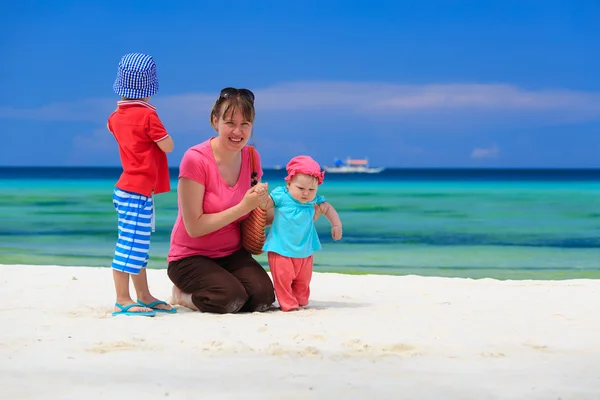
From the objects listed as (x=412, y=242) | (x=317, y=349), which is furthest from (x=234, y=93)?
(x=412, y=242)

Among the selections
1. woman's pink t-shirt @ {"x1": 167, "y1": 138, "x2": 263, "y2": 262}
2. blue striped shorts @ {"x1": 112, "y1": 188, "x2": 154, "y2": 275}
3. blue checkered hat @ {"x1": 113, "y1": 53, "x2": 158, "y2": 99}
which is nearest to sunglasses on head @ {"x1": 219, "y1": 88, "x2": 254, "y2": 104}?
woman's pink t-shirt @ {"x1": 167, "y1": 138, "x2": 263, "y2": 262}

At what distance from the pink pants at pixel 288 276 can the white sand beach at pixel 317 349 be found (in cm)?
13

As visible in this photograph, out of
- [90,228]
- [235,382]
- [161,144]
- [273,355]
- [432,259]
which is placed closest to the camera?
[235,382]

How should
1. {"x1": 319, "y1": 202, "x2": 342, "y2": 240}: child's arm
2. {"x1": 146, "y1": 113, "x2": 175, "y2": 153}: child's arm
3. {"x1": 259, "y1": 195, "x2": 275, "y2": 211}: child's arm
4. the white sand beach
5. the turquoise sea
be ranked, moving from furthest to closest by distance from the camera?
1. the turquoise sea
2. {"x1": 319, "y1": 202, "x2": 342, "y2": 240}: child's arm
3. {"x1": 259, "y1": 195, "x2": 275, "y2": 211}: child's arm
4. {"x1": 146, "y1": 113, "x2": 175, "y2": 153}: child's arm
5. the white sand beach

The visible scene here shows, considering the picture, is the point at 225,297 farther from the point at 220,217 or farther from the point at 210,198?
the point at 210,198

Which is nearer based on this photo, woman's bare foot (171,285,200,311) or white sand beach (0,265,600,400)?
white sand beach (0,265,600,400)

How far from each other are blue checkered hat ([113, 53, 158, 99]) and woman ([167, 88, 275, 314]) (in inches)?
18.2

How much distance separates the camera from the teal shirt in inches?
191

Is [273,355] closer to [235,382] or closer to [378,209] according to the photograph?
[235,382]

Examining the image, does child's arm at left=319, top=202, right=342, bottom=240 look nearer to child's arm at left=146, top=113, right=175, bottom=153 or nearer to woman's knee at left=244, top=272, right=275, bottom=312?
woman's knee at left=244, top=272, right=275, bottom=312

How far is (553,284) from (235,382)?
3.95 m

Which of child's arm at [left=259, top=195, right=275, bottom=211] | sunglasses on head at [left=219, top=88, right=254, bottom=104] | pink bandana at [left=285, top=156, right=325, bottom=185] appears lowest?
child's arm at [left=259, top=195, right=275, bottom=211]

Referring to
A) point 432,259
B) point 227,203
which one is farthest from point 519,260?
point 227,203

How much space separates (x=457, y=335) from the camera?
13.5ft
